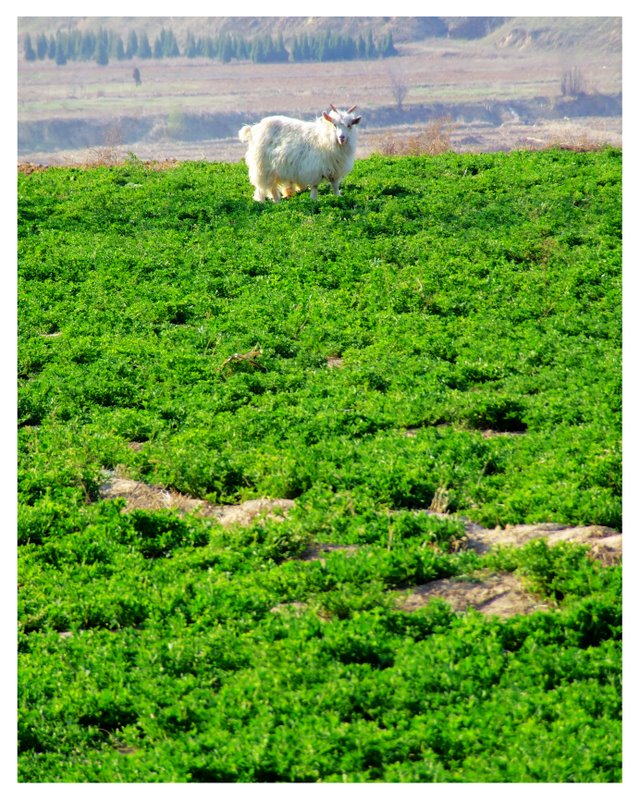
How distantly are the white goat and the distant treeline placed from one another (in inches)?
5106

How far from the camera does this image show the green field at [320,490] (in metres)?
6.17

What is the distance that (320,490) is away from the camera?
9.07 m

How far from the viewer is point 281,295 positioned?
49.2ft

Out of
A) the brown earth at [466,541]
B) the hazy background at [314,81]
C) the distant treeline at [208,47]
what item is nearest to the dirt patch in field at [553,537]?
the brown earth at [466,541]

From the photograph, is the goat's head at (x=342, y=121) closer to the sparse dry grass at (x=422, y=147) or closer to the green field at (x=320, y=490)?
the green field at (x=320, y=490)

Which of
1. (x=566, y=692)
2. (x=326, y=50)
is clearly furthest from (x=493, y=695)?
(x=326, y=50)

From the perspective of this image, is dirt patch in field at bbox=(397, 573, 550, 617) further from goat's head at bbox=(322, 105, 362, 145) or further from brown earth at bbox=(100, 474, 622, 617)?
goat's head at bbox=(322, 105, 362, 145)

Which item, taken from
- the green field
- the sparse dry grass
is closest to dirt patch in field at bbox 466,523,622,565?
the green field

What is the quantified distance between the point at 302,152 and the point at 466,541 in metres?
13.6

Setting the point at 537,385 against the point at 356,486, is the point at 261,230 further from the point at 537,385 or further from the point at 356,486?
the point at 356,486

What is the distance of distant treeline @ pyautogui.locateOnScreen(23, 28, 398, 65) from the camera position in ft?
505

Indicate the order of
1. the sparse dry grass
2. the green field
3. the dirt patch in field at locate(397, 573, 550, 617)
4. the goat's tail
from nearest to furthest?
the green field → the dirt patch in field at locate(397, 573, 550, 617) → the goat's tail → the sparse dry grass

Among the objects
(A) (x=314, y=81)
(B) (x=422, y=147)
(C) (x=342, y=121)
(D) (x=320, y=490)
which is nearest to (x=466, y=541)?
(D) (x=320, y=490)

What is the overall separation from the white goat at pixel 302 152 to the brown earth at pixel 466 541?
11.8m
